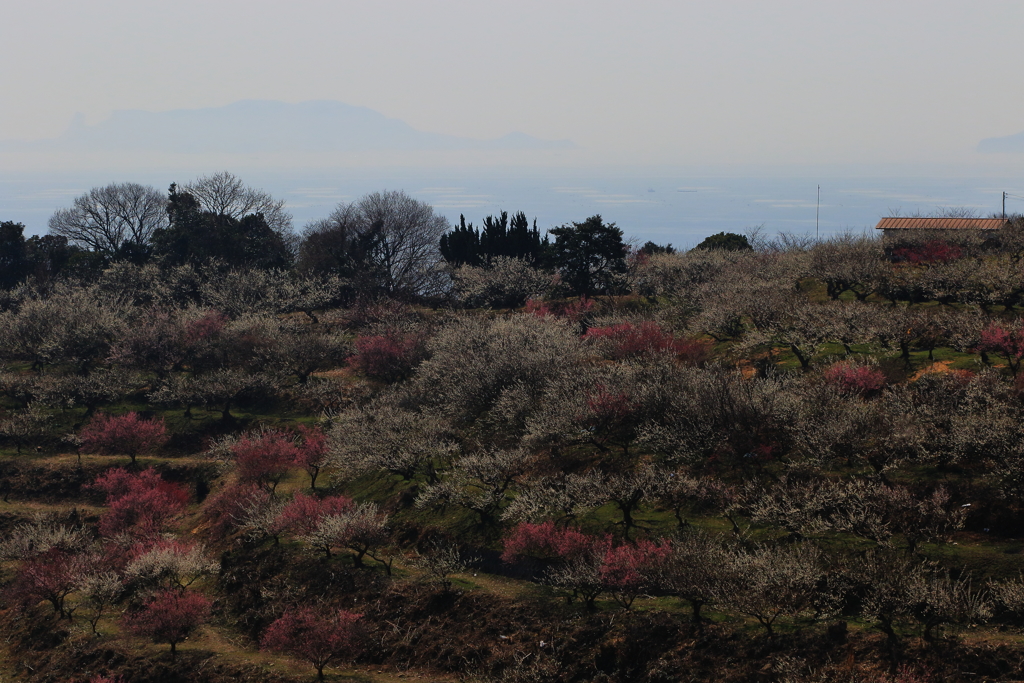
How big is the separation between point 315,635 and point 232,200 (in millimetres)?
99637

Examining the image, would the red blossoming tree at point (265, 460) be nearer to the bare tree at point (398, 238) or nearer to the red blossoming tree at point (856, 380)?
the red blossoming tree at point (856, 380)

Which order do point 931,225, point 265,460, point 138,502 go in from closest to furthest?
point 138,502
point 265,460
point 931,225

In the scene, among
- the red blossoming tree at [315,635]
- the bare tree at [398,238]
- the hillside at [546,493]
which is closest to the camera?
the hillside at [546,493]

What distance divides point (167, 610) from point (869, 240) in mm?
81180

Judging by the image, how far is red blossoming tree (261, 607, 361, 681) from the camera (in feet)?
125

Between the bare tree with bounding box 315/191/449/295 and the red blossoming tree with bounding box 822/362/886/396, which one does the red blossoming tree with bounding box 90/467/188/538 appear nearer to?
the red blossoming tree with bounding box 822/362/886/396

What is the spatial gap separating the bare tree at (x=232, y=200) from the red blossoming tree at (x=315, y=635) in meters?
89.8

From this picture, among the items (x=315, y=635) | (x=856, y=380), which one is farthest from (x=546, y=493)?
(x=856, y=380)

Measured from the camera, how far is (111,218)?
128 meters

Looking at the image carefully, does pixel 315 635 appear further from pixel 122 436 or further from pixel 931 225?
pixel 931 225

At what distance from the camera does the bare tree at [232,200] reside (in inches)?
4872

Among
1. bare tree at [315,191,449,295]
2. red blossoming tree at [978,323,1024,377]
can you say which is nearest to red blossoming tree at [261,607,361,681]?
red blossoming tree at [978,323,1024,377]

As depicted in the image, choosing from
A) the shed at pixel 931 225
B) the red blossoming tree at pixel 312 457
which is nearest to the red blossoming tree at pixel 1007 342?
the shed at pixel 931 225

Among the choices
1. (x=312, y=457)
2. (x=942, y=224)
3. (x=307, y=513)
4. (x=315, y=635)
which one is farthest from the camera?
(x=942, y=224)
